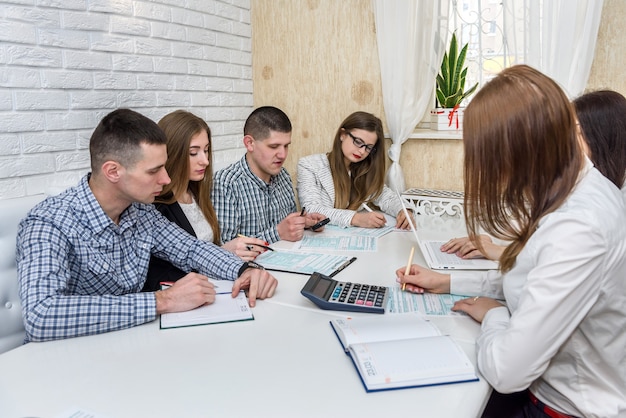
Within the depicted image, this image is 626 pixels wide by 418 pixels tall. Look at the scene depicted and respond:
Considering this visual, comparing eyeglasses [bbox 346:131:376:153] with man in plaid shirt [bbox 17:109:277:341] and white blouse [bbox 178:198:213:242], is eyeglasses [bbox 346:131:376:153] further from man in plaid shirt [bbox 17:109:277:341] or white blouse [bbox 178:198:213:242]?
man in plaid shirt [bbox 17:109:277:341]

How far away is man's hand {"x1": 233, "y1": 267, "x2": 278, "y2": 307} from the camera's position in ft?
4.79

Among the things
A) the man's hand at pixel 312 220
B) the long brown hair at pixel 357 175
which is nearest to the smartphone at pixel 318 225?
the man's hand at pixel 312 220

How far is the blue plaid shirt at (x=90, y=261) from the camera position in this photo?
1227 millimetres

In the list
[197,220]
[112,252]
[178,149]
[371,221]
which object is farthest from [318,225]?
[112,252]

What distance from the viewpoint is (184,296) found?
4.44ft

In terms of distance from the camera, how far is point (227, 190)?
7.79 ft

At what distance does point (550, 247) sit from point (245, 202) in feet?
5.45

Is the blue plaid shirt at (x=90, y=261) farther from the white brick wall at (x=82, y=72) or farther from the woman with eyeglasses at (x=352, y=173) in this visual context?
the woman with eyeglasses at (x=352, y=173)

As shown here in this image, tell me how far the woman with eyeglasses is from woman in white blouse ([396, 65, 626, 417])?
5.68 feet

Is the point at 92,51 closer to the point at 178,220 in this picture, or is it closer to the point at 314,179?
the point at 178,220

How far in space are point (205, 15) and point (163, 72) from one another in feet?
1.73

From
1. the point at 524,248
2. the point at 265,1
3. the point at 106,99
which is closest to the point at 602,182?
the point at 524,248

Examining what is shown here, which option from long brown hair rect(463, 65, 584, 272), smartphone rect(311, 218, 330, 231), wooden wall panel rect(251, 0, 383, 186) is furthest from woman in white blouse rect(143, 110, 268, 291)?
wooden wall panel rect(251, 0, 383, 186)

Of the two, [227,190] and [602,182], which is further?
[227,190]
